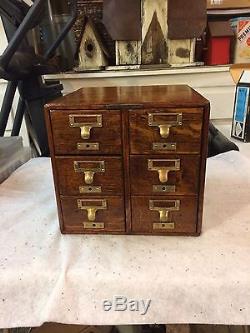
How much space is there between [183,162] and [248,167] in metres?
0.45

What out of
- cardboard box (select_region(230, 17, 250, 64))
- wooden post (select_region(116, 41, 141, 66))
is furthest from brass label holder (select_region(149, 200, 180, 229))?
cardboard box (select_region(230, 17, 250, 64))

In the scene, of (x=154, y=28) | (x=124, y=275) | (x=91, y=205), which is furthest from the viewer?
(x=154, y=28)

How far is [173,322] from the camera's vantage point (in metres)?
0.47

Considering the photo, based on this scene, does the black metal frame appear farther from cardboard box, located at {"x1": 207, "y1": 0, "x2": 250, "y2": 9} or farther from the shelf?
cardboard box, located at {"x1": 207, "y1": 0, "x2": 250, "y2": 9}

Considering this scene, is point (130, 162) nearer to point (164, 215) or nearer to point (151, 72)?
point (164, 215)

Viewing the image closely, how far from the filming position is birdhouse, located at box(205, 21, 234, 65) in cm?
115

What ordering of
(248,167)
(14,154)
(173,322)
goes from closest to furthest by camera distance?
(173,322) → (248,167) → (14,154)

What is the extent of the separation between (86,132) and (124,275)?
267 mm

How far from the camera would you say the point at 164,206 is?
1.90 ft

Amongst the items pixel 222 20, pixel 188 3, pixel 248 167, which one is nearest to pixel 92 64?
pixel 188 3

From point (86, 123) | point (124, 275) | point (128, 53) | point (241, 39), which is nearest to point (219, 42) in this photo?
point (241, 39)

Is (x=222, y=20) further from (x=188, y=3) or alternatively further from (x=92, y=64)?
(x=92, y=64)

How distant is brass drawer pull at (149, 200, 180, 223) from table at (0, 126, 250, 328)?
0.19ft

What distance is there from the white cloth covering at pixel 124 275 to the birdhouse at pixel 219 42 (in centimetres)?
79
